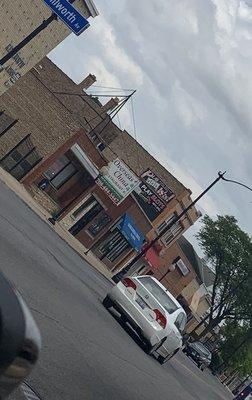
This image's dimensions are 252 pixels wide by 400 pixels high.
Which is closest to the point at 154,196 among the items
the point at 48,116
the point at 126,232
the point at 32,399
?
the point at 126,232

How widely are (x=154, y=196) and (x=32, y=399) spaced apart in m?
46.1

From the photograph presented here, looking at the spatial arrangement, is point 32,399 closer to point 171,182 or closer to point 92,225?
point 92,225

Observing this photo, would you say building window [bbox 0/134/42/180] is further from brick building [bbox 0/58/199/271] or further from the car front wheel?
the car front wheel

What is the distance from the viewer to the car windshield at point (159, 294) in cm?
1596

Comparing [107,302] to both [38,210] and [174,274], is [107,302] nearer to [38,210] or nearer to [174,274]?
[38,210]

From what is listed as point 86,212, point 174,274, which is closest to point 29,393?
point 86,212

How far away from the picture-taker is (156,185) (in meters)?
54.0

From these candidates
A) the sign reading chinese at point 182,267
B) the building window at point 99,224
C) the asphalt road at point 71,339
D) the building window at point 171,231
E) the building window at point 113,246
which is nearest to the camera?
the asphalt road at point 71,339

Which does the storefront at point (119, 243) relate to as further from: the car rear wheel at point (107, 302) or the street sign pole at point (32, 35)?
the car rear wheel at point (107, 302)

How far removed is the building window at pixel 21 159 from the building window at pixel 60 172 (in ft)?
3.55

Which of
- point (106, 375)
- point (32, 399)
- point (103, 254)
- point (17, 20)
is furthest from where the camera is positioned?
point (103, 254)

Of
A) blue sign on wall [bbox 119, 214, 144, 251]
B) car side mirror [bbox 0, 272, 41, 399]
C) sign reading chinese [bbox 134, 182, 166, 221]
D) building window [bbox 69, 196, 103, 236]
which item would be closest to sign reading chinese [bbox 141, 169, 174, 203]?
sign reading chinese [bbox 134, 182, 166, 221]

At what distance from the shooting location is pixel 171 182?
63594mm

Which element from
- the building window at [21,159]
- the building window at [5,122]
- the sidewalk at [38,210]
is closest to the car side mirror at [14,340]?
the sidewalk at [38,210]
